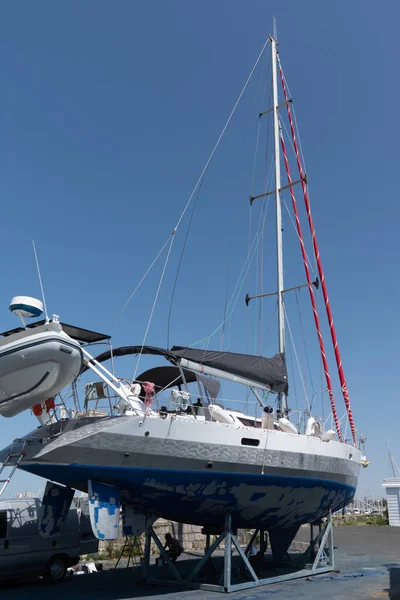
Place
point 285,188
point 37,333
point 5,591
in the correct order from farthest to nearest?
1. point 285,188
2. point 5,591
3. point 37,333

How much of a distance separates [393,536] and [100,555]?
14048 millimetres

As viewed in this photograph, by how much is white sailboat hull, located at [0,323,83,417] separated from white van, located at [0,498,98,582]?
3.87 meters

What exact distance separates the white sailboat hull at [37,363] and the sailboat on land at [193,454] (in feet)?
3.94

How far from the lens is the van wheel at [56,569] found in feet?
42.8

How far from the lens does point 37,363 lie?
32.0 ft

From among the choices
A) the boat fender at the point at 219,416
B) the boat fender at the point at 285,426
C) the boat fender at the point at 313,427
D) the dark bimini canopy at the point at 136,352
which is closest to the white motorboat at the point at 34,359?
the dark bimini canopy at the point at 136,352

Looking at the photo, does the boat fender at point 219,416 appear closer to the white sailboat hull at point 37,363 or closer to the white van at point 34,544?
the white sailboat hull at point 37,363

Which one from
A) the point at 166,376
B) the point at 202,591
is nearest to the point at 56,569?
the point at 202,591

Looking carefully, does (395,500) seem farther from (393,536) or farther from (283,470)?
(283,470)

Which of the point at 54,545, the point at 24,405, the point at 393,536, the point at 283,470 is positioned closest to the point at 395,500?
the point at 393,536

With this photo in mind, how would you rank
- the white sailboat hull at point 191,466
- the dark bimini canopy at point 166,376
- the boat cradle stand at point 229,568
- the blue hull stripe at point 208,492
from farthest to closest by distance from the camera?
the dark bimini canopy at point 166,376 → the boat cradle stand at point 229,568 → the blue hull stripe at point 208,492 → the white sailboat hull at point 191,466

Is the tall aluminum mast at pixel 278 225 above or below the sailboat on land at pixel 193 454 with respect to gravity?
above

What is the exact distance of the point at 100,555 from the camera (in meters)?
17.6

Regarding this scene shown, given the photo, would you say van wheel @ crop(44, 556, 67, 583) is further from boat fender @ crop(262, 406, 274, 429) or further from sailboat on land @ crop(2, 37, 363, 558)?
boat fender @ crop(262, 406, 274, 429)
